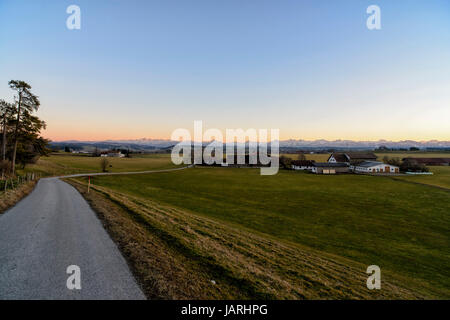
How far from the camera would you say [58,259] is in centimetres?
752

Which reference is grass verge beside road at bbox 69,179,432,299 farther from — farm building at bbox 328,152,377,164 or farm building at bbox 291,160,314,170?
farm building at bbox 328,152,377,164

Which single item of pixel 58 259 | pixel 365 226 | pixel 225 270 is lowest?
pixel 365 226

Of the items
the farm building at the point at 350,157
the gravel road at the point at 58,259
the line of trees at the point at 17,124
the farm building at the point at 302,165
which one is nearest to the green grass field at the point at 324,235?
the gravel road at the point at 58,259

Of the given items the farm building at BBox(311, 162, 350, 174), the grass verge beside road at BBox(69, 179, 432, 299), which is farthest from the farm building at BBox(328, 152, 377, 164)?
the grass verge beside road at BBox(69, 179, 432, 299)

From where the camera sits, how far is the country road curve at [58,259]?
5637mm

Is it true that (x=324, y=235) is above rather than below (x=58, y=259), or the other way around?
below

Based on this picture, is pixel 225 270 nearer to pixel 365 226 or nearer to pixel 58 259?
pixel 58 259

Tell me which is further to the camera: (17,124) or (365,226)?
(17,124)

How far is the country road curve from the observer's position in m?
5.64

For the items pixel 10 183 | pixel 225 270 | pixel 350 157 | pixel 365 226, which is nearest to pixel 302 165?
pixel 350 157

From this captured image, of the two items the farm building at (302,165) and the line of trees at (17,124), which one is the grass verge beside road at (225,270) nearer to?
the line of trees at (17,124)

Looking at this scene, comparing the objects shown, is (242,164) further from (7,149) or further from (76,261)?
(76,261)

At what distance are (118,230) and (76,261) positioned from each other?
9.77 feet
